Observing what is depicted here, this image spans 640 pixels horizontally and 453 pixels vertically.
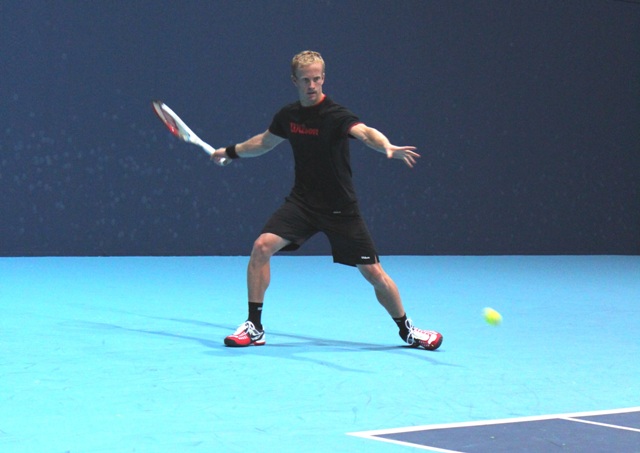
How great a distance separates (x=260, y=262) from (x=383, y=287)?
28.2 inches

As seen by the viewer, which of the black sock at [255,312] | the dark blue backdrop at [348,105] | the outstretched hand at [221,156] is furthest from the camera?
the dark blue backdrop at [348,105]

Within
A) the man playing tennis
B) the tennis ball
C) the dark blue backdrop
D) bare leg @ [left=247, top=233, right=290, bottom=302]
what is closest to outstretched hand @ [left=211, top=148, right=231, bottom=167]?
the man playing tennis

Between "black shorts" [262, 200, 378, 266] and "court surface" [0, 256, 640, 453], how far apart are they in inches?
21.1

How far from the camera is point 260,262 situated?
5988 mm

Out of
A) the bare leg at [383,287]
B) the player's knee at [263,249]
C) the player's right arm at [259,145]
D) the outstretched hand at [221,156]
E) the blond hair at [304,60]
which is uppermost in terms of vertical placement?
the blond hair at [304,60]

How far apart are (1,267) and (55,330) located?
175 inches

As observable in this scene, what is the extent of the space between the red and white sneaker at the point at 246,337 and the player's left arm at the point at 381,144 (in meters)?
1.27

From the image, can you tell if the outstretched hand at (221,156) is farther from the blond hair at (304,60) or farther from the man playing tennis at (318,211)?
the blond hair at (304,60)

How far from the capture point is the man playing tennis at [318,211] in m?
5.82

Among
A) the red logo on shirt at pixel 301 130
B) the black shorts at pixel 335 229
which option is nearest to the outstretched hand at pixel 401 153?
the red logo on shirt at pixel 301 130

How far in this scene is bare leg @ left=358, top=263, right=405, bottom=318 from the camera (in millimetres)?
5934

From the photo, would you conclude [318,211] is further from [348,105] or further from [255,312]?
[348,105]

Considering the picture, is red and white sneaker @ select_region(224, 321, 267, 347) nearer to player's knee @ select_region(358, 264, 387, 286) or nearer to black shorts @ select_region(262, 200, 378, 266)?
black shorts @ select_region(262, 200, 378, 266)

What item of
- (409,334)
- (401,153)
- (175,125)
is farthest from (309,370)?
(175,125)
